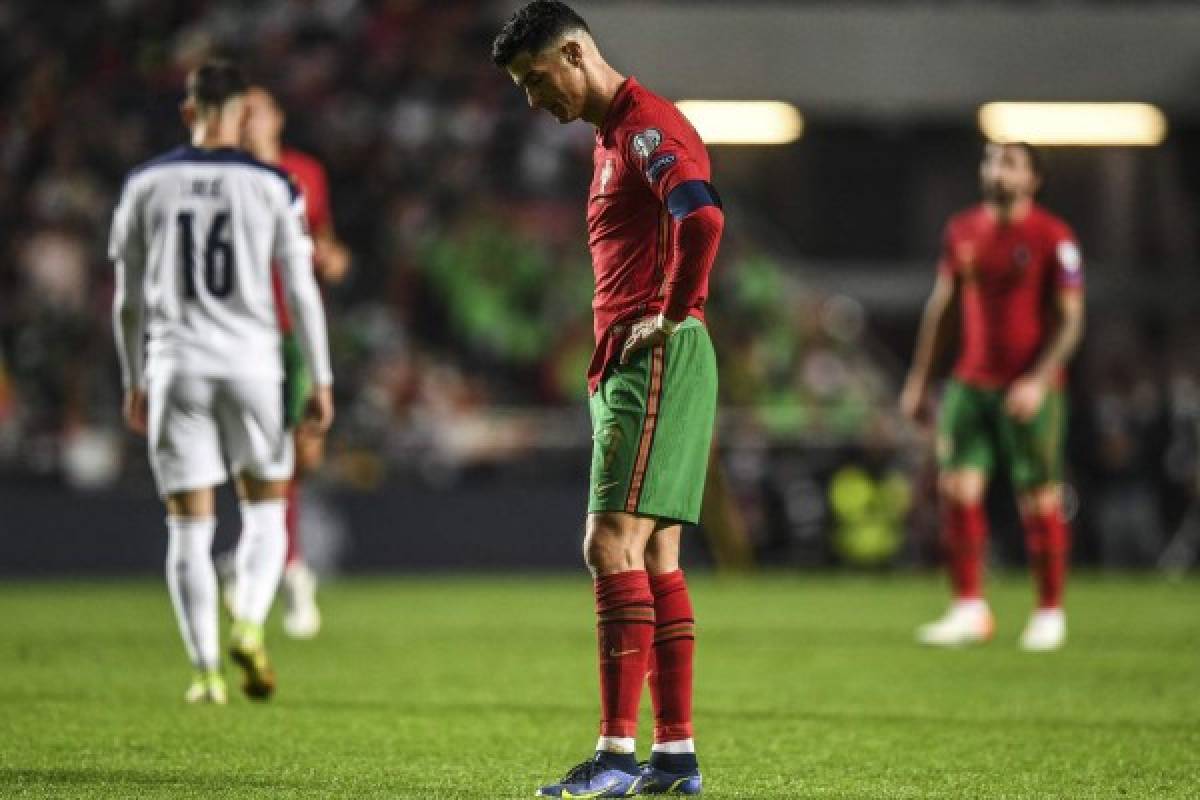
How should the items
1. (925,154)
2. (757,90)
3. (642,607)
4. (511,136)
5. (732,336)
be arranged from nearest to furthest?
(642,607) → (732,336) → (511,136) → (757,90) → (925,154)

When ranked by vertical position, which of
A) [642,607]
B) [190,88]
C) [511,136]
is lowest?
[642,607]

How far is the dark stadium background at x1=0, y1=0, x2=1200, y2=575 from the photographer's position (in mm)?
14930

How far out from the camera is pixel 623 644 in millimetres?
4812

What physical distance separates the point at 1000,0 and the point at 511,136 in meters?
6.80

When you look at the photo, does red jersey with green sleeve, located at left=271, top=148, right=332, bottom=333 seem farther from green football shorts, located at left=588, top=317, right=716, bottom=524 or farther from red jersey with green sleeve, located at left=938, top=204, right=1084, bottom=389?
green football shorts, located at left=588, top=317, right=716, bottom=524

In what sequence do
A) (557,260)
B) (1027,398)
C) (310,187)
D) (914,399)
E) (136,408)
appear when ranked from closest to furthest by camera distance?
(136,408) < (1027,398) < (310,187) < (914,399) < (557,260)

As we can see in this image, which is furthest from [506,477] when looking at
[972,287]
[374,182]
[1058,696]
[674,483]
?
[674,483]

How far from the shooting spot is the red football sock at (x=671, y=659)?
491 centimetres

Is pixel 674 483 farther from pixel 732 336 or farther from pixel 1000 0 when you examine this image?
pixel 1000 0

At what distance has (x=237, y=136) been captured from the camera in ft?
22.6

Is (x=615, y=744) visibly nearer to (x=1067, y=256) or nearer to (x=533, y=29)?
(x=533, y=29)

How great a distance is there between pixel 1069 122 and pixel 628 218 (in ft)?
65.4

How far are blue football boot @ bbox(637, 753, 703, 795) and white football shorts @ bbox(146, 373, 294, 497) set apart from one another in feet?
7.97

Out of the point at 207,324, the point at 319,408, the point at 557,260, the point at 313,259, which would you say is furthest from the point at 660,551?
the point at 557,260
